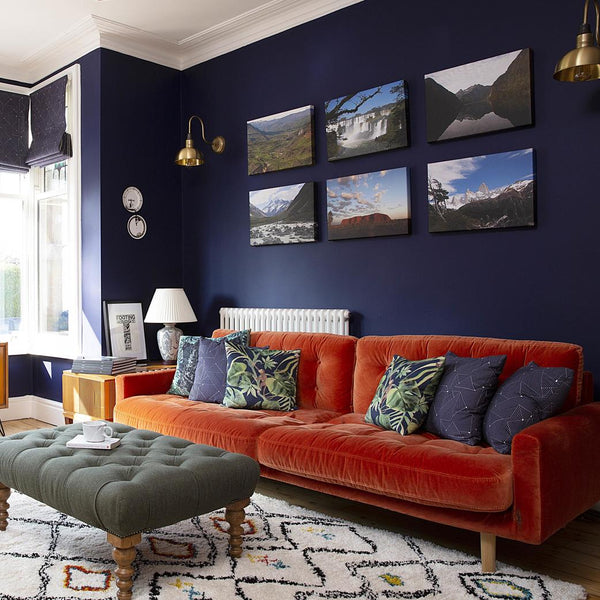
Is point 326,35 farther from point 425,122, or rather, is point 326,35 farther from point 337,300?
point 337,300

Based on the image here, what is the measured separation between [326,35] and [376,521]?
3.22 m

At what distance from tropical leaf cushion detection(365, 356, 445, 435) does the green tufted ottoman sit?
32.0 inches

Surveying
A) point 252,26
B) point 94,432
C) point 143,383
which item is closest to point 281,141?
point 252,26

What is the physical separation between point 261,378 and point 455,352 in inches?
46.6

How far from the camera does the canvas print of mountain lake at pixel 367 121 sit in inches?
163

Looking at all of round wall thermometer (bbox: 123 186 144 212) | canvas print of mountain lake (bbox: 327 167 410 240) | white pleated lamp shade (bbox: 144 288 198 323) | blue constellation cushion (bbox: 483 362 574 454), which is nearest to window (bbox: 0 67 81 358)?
round wall thermometer (bbox: 123 186 144 212)

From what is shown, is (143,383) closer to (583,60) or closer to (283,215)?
(283,215)

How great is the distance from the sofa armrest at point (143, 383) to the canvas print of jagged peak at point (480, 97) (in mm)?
2336

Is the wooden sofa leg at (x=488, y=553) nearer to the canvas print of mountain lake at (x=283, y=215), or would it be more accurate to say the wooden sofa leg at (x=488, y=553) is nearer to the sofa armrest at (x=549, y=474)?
the sofa armrest at (x=549, y=474)

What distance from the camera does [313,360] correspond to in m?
4.10

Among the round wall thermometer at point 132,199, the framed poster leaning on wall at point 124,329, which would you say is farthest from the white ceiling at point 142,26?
the framed poster leaning on wall at point 124,329

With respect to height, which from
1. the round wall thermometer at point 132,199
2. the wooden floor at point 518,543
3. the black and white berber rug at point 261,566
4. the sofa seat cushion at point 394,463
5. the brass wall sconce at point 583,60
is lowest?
the wooden floor at point 518,543

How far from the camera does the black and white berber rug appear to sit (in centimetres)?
246

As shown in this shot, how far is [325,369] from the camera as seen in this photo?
4016 millimetres
